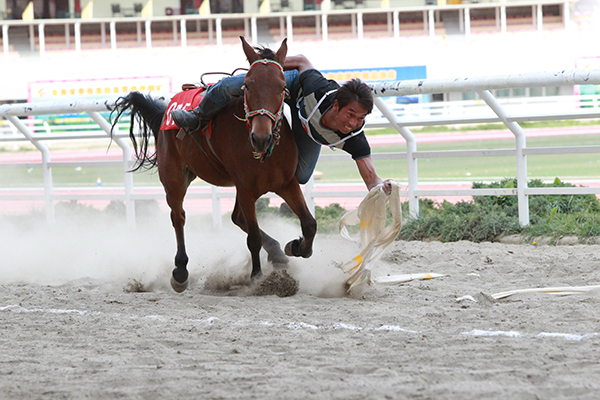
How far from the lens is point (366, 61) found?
123 feet

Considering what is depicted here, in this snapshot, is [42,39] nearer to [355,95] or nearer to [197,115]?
[197,115]

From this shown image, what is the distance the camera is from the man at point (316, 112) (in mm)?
4203

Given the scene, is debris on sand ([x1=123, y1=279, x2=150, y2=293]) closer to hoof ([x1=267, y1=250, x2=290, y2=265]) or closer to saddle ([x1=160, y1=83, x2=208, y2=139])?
hoof ([x1=267, y1=250, x2=290, y2=265])

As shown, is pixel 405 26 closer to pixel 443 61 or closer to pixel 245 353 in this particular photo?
pixel 443 61

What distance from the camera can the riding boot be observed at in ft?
16.0

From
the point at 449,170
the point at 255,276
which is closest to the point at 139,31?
the point at 449,170

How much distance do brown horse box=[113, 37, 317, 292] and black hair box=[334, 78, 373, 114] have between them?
0.38m

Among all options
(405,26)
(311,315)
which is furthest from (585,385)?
(405,26)

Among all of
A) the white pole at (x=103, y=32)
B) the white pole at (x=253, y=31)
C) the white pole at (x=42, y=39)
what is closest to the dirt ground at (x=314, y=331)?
the white pole at (x=253, y=31)

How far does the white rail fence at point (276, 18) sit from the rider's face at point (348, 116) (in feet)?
128

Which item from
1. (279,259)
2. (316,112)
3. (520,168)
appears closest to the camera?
(316,112)

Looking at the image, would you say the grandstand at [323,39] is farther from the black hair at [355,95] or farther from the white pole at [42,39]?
the black hair at [355,95]

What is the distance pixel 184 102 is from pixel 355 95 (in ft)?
5.79

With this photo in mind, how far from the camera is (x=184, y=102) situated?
17.7ft
